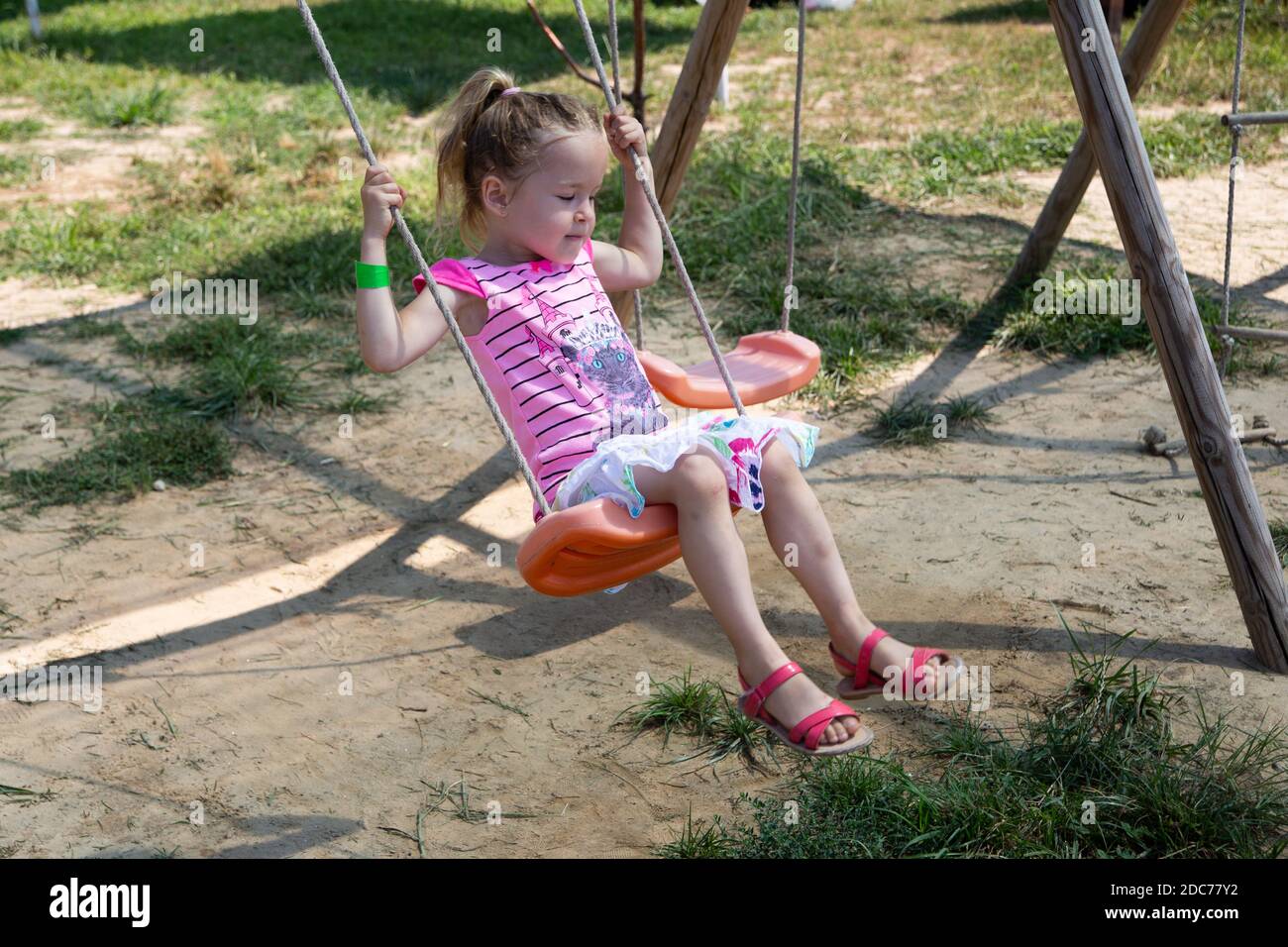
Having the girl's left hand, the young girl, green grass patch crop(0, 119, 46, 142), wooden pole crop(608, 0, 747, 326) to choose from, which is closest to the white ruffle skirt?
the young girl

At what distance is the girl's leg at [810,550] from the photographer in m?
2.58

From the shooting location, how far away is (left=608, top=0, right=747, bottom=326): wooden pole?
384 cm

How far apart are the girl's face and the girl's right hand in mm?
270

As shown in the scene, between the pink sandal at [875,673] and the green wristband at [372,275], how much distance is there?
3.74 ft

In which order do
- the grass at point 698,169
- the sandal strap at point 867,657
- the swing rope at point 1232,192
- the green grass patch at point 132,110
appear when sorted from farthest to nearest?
the green grass patch at point 132,110
the grass at point 698,169
the swing rope at point 1232,192
the sandal strap at point 867,657

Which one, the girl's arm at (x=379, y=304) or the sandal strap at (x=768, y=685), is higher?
the girl's arm at (x=379, y=304)

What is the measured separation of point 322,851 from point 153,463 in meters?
2.11

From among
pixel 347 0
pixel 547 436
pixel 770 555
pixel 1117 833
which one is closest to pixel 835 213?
pixel 770 555

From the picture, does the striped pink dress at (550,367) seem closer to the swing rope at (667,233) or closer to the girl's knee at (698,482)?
the swing rope at (667,233)

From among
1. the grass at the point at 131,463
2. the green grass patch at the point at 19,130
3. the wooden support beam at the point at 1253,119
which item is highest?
the wooden support beam at the point at 1253,119

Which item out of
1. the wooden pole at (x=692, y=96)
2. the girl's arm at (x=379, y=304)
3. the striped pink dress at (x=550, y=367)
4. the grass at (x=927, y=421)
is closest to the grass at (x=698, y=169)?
the grass at (x=927, y=421)

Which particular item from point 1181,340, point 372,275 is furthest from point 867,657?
point 372,275

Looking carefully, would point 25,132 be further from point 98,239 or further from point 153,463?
point 153,463

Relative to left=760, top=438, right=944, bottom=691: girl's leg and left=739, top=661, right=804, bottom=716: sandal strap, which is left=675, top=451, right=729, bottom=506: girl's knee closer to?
left=760, top=438, right=944, bottom=691: girl's leg
